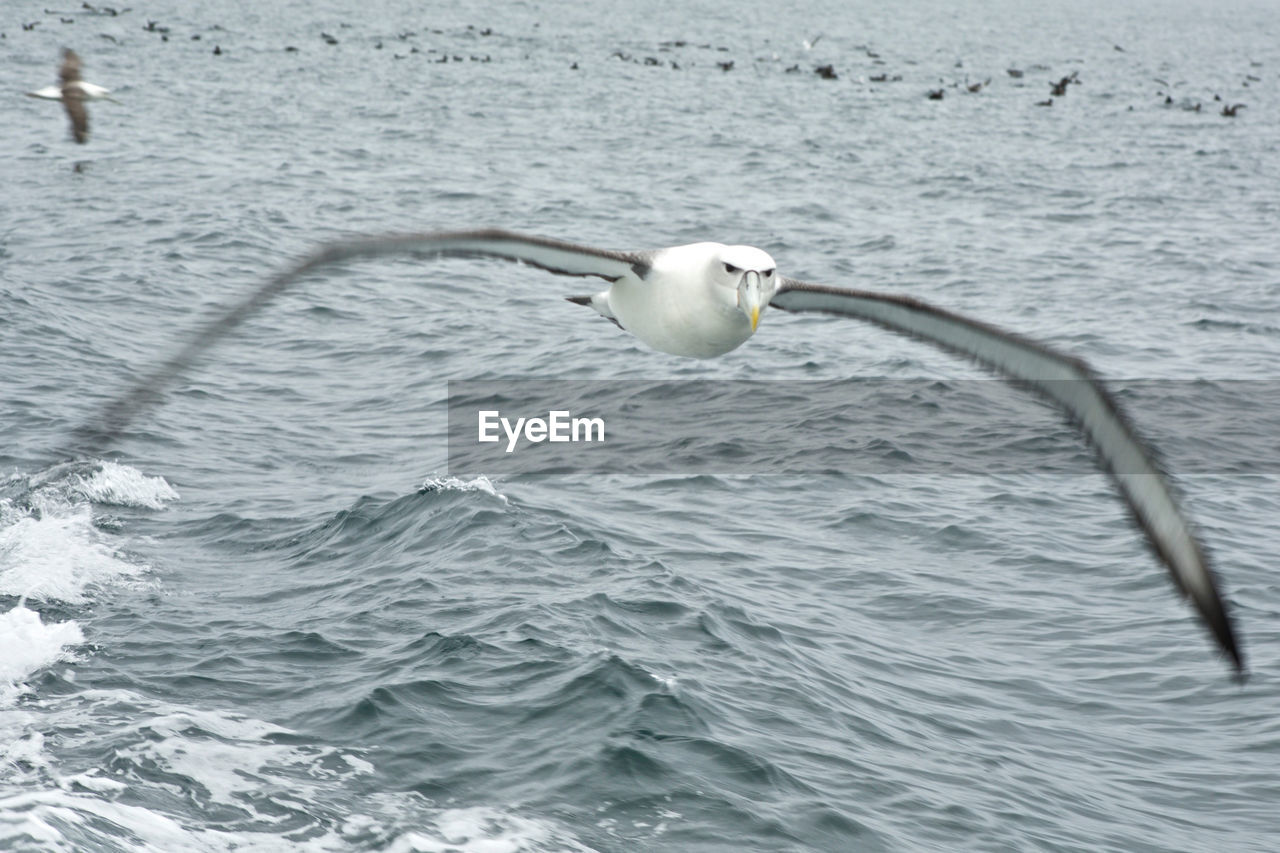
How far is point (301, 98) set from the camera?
2201 inches

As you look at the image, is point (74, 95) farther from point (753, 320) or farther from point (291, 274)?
point (753, 320)

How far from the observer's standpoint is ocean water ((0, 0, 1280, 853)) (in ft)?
44.1

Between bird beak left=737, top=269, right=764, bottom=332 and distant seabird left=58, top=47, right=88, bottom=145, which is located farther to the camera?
distant seabird left=58, top=47, right=88, bottom=145

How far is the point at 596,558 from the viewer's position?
17703 millimetres

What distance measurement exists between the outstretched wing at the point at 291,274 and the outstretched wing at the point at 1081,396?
1.97 meters

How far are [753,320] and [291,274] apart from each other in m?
3.01

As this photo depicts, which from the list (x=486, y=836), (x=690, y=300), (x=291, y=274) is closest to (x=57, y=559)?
(x=486, y=836)

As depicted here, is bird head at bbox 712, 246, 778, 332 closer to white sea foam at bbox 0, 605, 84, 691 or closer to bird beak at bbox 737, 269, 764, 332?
bird beak at bbox 737, 269, 764, 332

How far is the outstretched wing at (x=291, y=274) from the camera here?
8.94 m

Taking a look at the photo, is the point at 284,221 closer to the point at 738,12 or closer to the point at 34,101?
the point at 34,101

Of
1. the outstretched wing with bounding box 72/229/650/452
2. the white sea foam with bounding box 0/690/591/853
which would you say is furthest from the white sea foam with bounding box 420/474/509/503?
the outstretched wing with bounding box 72/229/650/452

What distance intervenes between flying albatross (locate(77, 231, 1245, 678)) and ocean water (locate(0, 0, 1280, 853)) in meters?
4.11

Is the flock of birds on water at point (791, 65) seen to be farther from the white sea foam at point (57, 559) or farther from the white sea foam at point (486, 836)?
the white sea foam at point (486, 836)

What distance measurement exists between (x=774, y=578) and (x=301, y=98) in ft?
143
